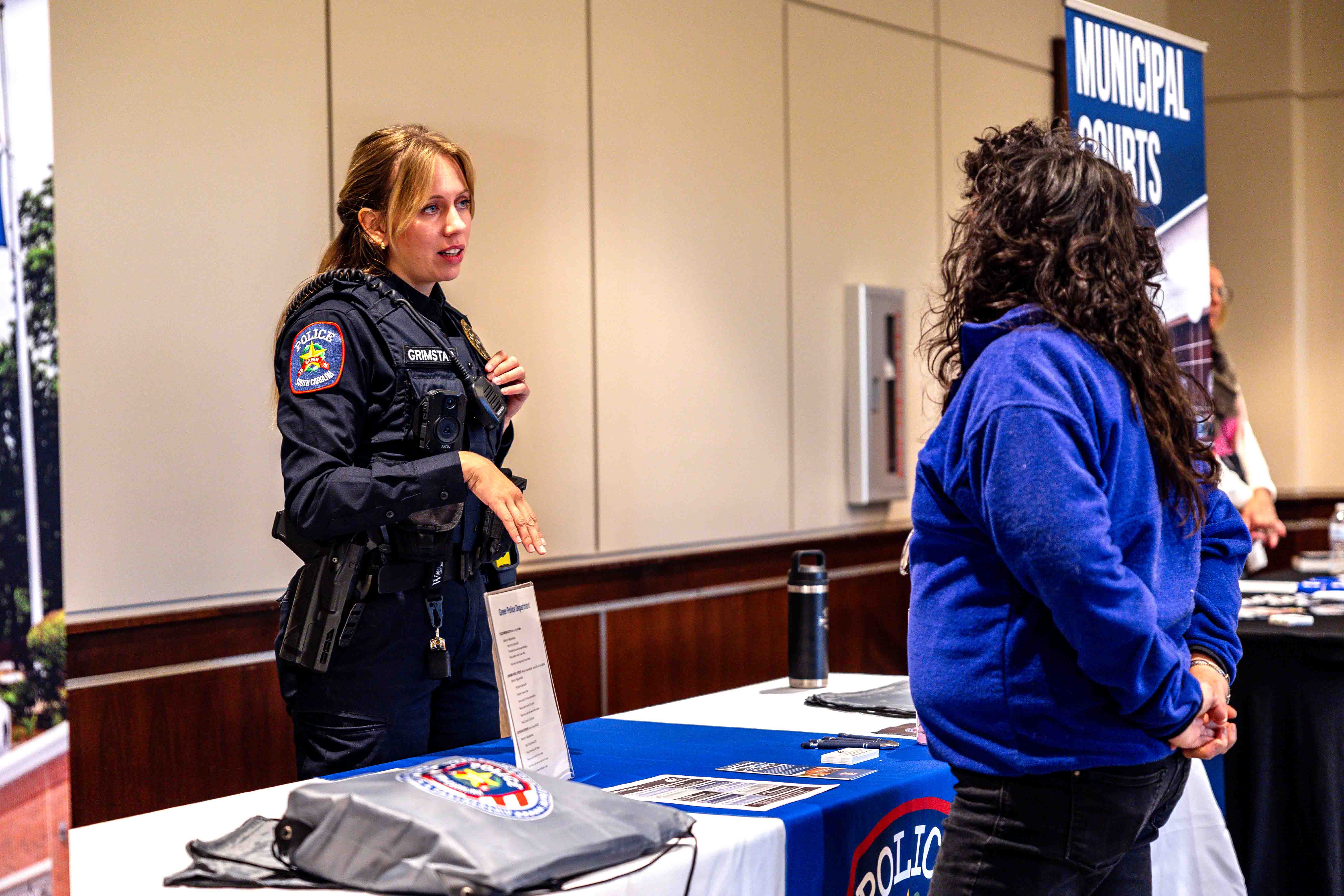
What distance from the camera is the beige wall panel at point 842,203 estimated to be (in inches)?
184

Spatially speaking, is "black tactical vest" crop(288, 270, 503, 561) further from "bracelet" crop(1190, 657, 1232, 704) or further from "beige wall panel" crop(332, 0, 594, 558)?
"beige wall panel" crop(332, 0, 594, 558)

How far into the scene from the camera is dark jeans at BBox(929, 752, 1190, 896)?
1.35 metres

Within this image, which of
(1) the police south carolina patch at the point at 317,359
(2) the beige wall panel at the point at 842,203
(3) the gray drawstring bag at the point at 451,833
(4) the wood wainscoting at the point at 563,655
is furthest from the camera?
(2) the beige wall panel at the point at 842,203

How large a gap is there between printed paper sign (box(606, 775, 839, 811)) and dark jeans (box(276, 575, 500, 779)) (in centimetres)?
38

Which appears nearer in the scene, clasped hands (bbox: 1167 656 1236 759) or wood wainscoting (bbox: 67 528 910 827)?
clasped hands (bbox: 1167 656 1236 759)

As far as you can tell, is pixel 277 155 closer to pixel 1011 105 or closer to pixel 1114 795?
pixel 1114 795

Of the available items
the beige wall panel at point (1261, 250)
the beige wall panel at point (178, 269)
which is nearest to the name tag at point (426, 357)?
the beige wall panel at point (178, 269)

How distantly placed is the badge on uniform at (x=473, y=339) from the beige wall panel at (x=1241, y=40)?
5.35 meters

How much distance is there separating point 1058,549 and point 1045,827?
30 centimetres

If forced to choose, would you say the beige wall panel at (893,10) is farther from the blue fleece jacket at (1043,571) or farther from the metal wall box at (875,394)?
the blue fleece jacket at (1043,571)

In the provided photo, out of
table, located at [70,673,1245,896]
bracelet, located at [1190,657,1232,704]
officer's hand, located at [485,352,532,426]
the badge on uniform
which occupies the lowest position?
table, located at [70,673,1245,896]

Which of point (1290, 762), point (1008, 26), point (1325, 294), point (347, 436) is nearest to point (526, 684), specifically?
point (347, 436)

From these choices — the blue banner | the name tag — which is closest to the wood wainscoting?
the name tag

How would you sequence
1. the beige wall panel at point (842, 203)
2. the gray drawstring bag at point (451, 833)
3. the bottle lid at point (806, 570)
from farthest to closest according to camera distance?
the beige wall panel at point (842, 203)
the bottle lid at point (806, 570)
the gray drawstring bag at point (451, 833)
